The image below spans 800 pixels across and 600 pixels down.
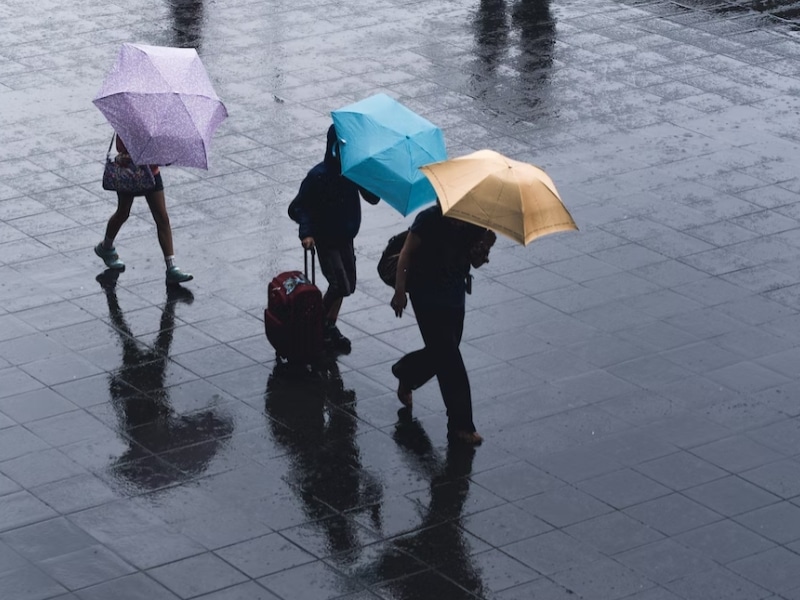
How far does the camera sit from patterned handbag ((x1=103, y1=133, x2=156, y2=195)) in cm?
1179

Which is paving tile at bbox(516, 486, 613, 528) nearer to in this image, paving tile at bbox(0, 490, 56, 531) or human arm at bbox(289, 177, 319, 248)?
human arm at bbox(289, 177, 319, 248)

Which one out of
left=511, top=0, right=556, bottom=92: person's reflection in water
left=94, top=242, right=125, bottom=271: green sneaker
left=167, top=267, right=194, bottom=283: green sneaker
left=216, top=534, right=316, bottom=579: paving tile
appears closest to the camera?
left=216, top=534, right=316, bottom=579: paving tile

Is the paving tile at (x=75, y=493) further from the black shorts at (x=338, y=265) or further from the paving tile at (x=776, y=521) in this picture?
the paving tile at (x=776, y=521)

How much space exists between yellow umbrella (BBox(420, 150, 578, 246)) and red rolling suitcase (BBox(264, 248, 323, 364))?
166cm

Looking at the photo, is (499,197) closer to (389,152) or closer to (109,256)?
(389,152)

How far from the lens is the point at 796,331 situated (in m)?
11.4

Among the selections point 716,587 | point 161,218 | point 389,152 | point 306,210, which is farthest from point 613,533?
point 161,218

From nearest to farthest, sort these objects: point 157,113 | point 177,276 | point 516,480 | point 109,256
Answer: point 516,480
point 157,113
point 177,276
point 109,256

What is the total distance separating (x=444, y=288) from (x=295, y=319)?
144cm

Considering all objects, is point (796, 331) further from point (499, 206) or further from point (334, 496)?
point (334, 496)

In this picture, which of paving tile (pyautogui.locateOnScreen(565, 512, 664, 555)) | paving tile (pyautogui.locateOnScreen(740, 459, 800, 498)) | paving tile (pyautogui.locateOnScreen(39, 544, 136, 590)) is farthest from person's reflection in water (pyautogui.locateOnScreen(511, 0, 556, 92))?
paving tile (pyautogui.locateOnScreen(39, 544, 136, 590))

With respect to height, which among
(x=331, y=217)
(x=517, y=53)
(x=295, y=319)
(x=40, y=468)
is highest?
(x=331, y=217)

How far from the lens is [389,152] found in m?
9.89

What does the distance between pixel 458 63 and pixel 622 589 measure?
1033 centimetres
